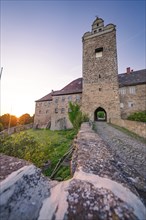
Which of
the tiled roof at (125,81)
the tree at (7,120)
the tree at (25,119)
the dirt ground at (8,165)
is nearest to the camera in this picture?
the dirt ground at (8,165)

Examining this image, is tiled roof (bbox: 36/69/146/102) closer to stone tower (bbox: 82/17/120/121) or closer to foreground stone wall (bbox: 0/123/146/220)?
stone tower (bbox: 82/17/120/121)

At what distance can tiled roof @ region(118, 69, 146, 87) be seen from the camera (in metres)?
21.5

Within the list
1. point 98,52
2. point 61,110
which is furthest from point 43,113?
point 98,52

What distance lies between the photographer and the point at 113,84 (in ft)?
69.7

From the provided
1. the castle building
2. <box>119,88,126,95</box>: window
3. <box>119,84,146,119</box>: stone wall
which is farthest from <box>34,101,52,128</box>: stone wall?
<box>119,84,146,119</box>: stone wall

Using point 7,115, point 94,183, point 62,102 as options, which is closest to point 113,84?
point 62,102

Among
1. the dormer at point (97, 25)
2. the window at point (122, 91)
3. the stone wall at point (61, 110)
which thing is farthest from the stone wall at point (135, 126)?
the dormer at point (97, 25)

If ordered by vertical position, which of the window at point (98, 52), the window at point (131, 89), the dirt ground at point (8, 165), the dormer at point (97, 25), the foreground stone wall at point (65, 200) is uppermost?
the dormer at point (97, 25)

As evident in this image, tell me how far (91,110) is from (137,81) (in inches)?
348

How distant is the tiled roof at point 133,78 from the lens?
2148cm

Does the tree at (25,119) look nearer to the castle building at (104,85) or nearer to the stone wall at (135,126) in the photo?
the castle building at (104,85)

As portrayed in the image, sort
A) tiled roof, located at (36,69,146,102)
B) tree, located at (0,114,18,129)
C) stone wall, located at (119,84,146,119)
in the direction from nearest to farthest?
stone wall, located at (119,84,146,119)
tiled roof, located at (36,69,146,102)
tree, located at (0,114,18,129)

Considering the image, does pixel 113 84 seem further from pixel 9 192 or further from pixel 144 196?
pixel 9 192

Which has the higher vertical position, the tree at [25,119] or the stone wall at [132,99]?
the stone wall at [132,99]
